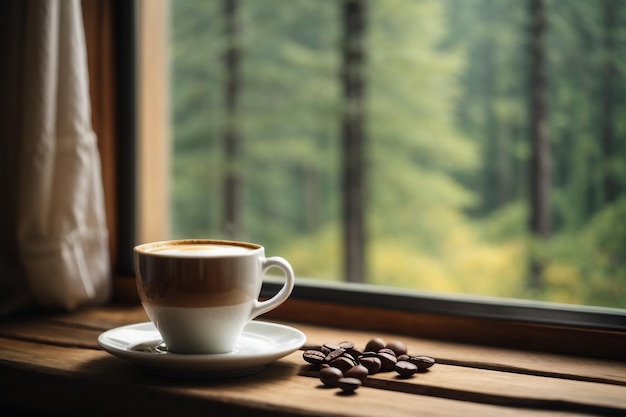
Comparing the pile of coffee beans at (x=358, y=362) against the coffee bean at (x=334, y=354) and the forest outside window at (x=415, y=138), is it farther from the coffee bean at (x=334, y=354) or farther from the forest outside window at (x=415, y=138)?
the forest outside window at (x=415, y=138)

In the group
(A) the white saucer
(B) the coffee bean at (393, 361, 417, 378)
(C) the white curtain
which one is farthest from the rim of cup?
(C) the white curtain

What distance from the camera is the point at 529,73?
7504mm

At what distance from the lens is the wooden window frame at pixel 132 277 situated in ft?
2.84

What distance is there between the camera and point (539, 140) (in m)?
6.66

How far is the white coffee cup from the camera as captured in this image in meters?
0.68

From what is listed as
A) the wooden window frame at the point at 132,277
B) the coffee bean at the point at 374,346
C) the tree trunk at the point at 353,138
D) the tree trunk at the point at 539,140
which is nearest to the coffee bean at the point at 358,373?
the coffee bean at the point at 374,346

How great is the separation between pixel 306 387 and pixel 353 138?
6053mm

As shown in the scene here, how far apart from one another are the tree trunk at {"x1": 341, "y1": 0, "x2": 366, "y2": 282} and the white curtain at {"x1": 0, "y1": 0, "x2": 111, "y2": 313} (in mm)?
5217

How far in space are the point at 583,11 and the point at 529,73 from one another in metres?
0.95

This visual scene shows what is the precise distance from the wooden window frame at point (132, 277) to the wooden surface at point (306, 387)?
0.03m

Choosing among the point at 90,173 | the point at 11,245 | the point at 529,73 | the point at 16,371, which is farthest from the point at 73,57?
the point at 529,73

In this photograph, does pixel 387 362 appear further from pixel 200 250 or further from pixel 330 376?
pixel 200 250

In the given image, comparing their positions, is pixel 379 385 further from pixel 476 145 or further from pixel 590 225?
pixel 476 145

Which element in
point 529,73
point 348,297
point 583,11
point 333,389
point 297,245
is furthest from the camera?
point 297,245
